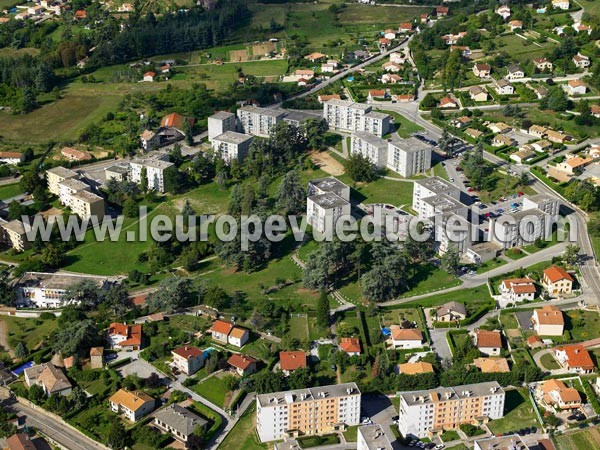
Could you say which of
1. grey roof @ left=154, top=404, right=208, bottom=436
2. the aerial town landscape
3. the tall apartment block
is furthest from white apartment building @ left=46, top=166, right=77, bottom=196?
grey roof @ left=154, top=404, right=208, bottom=436

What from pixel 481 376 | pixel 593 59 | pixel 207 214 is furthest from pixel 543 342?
pixel 593 59

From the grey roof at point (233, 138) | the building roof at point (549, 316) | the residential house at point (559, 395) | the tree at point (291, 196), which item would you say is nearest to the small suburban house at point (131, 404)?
the residential house at point (559, 395)

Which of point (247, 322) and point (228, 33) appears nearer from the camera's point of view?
point (247, 322)

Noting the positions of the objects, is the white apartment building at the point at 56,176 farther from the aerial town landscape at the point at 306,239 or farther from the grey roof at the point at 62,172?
the aerial town landscape at the point at 306,239

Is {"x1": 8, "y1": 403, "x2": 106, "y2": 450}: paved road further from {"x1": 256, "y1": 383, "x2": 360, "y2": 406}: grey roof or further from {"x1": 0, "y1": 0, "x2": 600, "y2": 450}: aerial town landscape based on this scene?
{"x1": 256, "y1": 383, "x2": 360, "y2": 406}: grey roof

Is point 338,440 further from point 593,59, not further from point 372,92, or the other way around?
point 593,59

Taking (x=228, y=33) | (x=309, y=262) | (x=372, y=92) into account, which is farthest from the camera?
(x=228, y=33)
